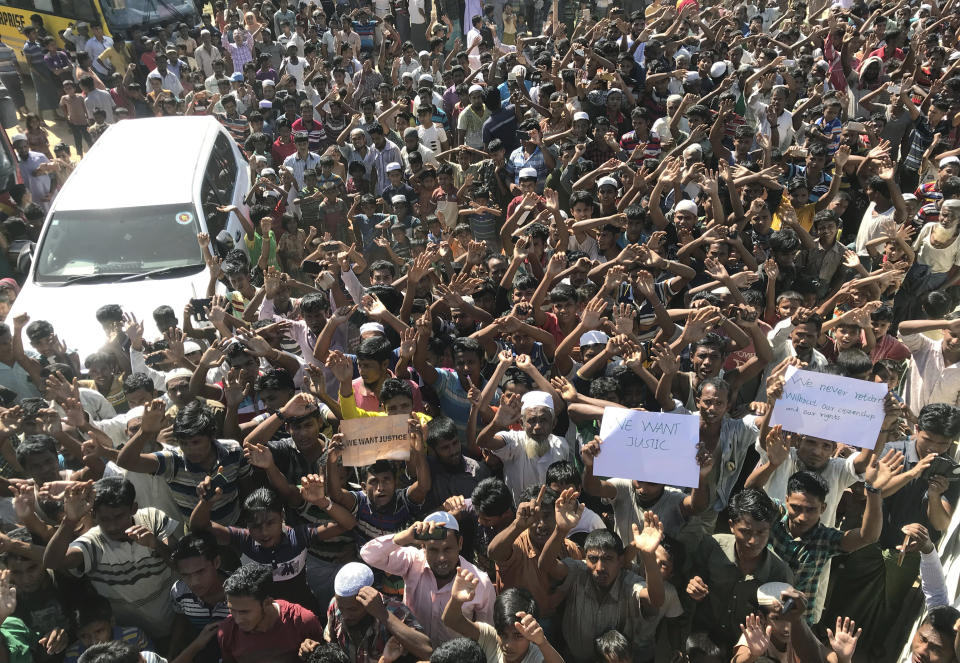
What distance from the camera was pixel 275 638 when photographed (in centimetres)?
378

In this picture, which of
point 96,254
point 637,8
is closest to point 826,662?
A: point 96,254

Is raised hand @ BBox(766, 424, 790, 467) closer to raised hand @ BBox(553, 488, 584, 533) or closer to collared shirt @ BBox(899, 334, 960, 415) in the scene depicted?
raised hand @ BBox(553, 488, 584, 533)

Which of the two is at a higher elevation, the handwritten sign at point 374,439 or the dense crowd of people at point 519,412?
the handwritten sign at point 374,439

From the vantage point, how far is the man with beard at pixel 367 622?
362 centimetres

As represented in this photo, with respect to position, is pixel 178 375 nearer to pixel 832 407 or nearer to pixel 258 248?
pixel 258 248

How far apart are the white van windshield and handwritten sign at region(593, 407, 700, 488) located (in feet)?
15.8

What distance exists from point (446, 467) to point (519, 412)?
1.91ft

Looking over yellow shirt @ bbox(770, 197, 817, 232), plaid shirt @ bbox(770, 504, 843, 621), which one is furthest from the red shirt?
yellow shirt @ bbox(770, 197, 817, 232)

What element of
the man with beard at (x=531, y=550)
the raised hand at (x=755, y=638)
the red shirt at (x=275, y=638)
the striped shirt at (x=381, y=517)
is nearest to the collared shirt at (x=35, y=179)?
the striped shirt at (x=381, y=517)

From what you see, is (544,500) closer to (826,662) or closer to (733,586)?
(733,586)

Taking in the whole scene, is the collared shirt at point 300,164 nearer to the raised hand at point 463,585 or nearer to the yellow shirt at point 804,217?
the yellow shirt at point 804,217

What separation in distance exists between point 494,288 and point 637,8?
1282 cm

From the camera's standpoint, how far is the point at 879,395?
14.1 feet

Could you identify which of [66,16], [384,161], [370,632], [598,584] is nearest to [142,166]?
[384,161]
